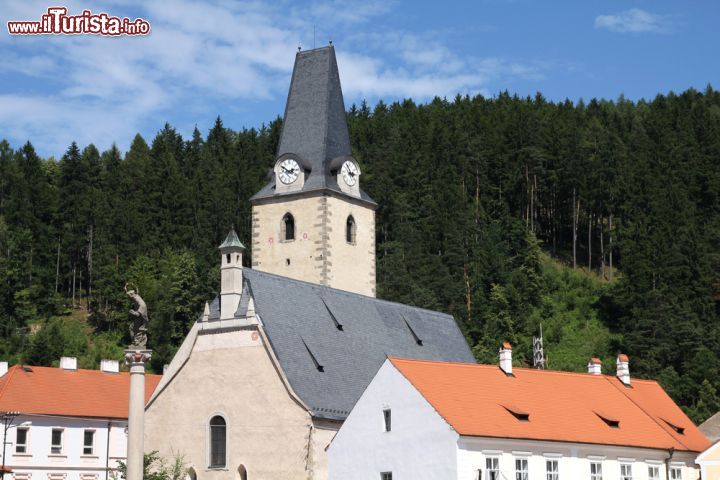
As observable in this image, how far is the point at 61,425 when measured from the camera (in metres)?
61.3

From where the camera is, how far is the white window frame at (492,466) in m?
40.0

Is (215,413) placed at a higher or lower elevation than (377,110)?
lower

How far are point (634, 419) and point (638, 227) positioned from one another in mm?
51117

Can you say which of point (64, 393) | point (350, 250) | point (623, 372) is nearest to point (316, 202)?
point (350, 250)

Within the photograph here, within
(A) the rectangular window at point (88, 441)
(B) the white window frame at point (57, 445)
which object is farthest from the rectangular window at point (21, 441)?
(A) the rectangular window at point (88, 441)

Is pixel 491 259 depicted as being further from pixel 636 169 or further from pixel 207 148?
pixel 207 148

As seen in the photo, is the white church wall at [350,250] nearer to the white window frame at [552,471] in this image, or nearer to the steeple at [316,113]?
the steeple at [316,113]

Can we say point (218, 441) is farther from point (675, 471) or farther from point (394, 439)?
point (675, 471)

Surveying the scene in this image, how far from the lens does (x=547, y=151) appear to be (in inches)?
4537

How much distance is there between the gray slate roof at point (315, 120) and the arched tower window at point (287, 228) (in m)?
1.45

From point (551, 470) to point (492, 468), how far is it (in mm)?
2877

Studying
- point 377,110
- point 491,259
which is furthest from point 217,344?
point 377,110

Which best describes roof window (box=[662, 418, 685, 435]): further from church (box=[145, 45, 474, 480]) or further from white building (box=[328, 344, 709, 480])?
church (box=[145, 45, 474, 480])

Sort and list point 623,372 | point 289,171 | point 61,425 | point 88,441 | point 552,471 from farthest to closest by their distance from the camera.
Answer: point 88,441 → point 61,425 → point 289,171 → point 623,372 → point 552,471
